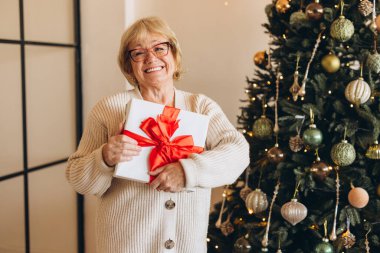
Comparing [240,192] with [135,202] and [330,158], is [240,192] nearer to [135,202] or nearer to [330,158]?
[330,158]

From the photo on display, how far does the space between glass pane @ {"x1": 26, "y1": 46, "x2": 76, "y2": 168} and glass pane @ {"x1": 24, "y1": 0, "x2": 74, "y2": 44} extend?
0.07 metres

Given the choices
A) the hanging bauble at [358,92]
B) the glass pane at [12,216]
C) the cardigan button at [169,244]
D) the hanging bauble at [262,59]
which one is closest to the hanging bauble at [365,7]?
the hanging bauble at [358,92]

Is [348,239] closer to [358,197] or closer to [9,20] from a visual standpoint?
[358,197]

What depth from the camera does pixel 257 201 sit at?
6.52 ft

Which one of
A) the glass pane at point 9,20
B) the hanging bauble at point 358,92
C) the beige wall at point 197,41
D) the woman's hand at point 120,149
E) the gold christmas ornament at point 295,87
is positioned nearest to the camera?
the woman's hand at point 120,149

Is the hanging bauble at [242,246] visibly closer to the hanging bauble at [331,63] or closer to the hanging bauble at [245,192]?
the hanging bauble at [245,192]

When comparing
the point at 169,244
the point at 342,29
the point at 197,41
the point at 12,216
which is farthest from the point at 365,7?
the point at 12,216

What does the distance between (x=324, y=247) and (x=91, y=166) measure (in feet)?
3.59

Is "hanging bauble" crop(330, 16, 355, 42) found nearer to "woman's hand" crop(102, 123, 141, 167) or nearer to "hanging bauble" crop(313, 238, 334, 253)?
"hanging bauble" crop(313, 238, 334, 253)

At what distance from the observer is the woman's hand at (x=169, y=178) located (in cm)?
129

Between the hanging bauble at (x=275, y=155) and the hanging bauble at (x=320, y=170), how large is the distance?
0.46ft

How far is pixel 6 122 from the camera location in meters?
2.19

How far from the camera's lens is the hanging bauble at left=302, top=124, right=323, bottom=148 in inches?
72.9

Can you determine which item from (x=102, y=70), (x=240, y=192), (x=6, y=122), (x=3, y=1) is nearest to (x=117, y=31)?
(x=102, y=70)
